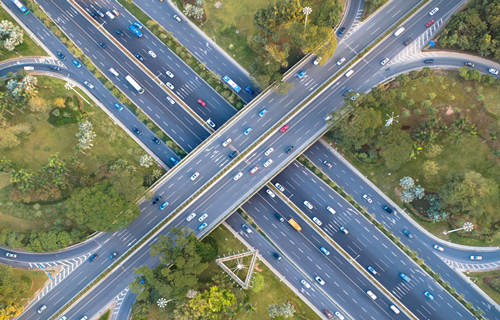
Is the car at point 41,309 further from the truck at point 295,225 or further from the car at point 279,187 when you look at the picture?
the car at point 279,187

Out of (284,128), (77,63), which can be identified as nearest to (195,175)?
(284,128)

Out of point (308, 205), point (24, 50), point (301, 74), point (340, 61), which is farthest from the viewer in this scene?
point (24, 50)

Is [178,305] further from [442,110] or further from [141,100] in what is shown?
[442,110]

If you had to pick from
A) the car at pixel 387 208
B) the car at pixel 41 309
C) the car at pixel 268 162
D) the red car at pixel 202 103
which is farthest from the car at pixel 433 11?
the car at pixel 41 309

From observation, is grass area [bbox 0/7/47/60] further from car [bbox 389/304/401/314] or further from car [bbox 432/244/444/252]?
car [bbox 432/244/444/252]

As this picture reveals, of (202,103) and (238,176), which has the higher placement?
(202,103)

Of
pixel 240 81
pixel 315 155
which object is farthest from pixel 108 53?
pixel 315 155

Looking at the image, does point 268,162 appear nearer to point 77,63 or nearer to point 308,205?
point 308,205
